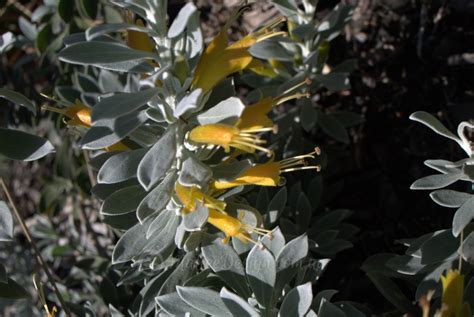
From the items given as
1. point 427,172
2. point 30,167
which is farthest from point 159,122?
point 30,167

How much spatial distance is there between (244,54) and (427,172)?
939 mm

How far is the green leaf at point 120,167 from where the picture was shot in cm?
120

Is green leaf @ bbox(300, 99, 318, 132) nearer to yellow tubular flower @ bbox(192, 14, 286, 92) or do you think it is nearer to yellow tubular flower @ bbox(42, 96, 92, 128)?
yellow tubular flower @ bbox(192, 14, 286, 92)

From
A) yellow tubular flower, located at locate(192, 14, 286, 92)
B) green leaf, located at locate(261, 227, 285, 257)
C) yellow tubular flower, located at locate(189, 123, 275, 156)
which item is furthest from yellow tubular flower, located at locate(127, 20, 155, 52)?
green leaf, located at locate(261, 227, 285, 257)

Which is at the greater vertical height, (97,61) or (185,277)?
(97,61)

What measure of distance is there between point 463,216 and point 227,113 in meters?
0.53

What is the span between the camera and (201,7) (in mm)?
2279

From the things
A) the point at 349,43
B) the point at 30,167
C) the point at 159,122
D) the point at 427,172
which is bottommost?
the point at 30,167

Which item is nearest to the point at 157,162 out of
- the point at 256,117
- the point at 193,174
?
the point at 193,174

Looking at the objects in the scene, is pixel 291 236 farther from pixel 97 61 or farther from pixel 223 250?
pixel 97 61

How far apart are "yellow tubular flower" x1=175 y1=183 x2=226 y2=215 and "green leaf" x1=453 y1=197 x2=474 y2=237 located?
46 centimetres

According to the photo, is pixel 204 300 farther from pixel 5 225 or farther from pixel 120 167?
pixel 5 225

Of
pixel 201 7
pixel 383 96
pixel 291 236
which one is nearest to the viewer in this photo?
pixel 291 236

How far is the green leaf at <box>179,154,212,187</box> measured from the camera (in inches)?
46.2
